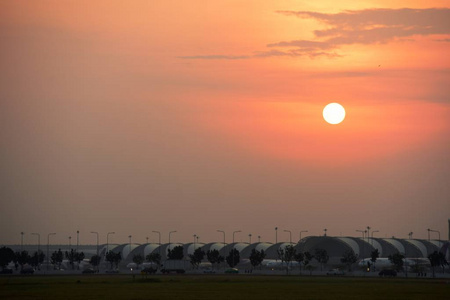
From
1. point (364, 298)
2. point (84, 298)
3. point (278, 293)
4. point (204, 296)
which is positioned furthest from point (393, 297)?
point (84, 298)

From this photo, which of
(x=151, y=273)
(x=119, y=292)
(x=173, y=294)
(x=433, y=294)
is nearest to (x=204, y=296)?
(x=173, y=294)

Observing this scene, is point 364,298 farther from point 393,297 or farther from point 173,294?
point 173,294

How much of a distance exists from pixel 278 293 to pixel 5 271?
110896 mm

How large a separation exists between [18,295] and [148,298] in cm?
1627

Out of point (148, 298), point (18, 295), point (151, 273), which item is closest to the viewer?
point (148, 298)

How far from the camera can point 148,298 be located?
257 ft

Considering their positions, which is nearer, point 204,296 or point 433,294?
point 204,296

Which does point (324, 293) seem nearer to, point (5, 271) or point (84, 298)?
point (84, 298)

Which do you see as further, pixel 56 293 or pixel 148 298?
pixel 56 293

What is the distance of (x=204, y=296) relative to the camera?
8175cm

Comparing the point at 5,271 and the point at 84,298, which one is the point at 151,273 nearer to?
the point at 5,271

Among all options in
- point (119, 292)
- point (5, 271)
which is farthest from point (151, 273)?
point (119, 292)

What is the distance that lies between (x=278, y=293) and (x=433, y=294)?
A: 1798 centimetres

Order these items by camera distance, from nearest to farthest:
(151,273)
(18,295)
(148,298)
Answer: (148,298), (18,295), (151,273)
